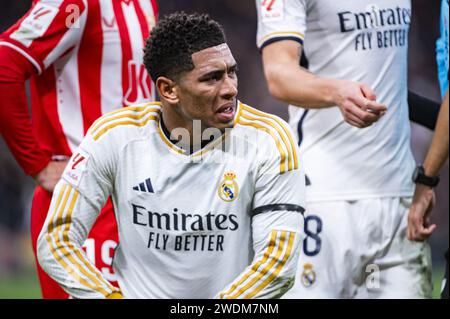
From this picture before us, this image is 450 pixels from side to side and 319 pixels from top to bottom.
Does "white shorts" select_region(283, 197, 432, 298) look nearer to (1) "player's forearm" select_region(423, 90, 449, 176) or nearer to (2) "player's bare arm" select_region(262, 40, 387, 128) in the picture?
(1) "player's forearm" select_region(423, 90, 449, 176)

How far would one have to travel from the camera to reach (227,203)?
11.0 ft

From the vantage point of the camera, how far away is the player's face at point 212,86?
327cm

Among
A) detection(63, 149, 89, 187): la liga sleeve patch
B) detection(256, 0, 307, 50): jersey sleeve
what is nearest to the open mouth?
detection(63, 149, 89, 187): la liga sleeve patch

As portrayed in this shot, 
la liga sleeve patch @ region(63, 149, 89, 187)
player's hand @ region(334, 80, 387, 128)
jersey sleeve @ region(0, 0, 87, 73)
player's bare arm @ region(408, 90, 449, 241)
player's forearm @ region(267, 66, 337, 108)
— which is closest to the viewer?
la liga sleeve patch @ region(63, 149, 89, 187)

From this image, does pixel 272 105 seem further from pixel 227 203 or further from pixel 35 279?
pixel 227 203

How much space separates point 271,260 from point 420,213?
106 cm

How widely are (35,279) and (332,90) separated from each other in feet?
25.0

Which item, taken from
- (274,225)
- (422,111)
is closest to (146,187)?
(274,225)

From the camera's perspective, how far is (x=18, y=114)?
4.01 meters

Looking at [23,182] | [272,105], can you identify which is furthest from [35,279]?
[272,105]

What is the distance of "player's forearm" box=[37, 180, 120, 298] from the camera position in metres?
3.25

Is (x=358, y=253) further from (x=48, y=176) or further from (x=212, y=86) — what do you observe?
(x=48, y=176)

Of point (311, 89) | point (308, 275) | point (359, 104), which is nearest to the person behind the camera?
point (359, 104)

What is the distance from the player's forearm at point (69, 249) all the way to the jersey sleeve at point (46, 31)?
2.64ft
